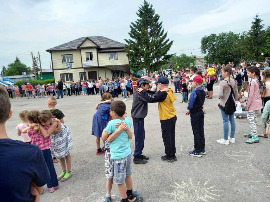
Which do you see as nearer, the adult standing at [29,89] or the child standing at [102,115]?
the child standing at [102,115]

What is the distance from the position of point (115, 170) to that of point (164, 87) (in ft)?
6.68

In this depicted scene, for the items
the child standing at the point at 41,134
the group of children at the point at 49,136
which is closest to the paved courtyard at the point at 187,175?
the group of children at the point at 49,136

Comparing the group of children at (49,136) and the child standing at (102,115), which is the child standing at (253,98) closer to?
the child standing at (102,115)

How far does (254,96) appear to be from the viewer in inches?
193

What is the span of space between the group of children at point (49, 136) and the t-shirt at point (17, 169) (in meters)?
2.02

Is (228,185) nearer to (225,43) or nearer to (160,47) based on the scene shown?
(160,47)

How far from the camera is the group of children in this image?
3273mm

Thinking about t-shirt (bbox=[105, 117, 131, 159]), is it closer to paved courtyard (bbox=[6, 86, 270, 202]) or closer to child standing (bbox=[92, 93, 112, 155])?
paved courtyard (bbox=[6, 86, 270, 202])

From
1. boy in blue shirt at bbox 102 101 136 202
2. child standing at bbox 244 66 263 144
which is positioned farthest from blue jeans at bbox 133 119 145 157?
child standing at bbox 244 66 263 144

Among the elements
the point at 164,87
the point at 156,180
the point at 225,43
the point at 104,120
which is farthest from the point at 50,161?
the point at 225,43

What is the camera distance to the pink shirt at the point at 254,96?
487 cm

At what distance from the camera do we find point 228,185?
325 cm

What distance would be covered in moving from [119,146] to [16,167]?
1.66 metres

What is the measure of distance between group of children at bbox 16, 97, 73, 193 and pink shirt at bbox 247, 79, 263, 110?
4.50 m
